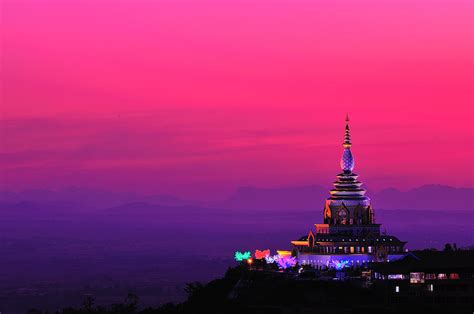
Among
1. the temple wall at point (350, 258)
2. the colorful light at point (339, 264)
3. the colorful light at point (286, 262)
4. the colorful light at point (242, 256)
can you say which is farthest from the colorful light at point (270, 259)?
the colorful light at point (339, 264)

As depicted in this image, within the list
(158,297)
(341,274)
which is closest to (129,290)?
(158,297)

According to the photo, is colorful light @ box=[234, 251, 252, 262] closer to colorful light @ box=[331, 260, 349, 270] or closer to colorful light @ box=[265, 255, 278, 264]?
colorful light @ box=[265, 255, 278, 264]

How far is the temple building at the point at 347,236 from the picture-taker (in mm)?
129250

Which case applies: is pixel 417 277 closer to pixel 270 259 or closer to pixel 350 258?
pixel 350 258

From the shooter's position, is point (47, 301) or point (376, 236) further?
point (47, 301)

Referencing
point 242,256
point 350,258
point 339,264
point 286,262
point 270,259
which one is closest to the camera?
point 339,264

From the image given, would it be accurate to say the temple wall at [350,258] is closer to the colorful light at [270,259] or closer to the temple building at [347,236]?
the temple building at [347,236]

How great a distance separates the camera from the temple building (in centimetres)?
12925

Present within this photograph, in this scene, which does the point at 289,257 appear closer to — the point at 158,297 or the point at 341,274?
the point at 341,274

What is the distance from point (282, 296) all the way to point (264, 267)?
43.9 ft

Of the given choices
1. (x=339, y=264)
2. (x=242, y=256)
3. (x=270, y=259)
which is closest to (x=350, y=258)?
(x=339, y=264)

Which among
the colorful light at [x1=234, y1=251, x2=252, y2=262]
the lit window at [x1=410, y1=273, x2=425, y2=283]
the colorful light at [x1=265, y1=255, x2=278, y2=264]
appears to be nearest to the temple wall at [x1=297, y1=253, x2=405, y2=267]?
the colorful light at [x1=265, y1=255, x2=278, y2=264]

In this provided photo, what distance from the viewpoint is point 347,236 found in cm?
13150

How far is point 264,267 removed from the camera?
130 metres
